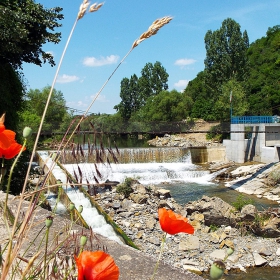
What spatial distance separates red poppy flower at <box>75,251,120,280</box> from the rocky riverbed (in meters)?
5.86

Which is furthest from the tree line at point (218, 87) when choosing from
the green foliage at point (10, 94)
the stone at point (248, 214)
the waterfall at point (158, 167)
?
the stone at point (248, 214)

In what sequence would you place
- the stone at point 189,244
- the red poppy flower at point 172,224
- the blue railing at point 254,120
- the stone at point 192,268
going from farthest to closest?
the blue railing at point 254,120 → the stone at point 189,244 → the stone at point 192,268 → the red poppy flower at point 172,224

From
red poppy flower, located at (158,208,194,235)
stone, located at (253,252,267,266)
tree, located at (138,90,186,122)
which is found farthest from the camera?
tree, located at (138,90,186,122)

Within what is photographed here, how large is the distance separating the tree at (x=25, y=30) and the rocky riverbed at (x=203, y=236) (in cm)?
513

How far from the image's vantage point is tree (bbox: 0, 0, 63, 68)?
7961 mm

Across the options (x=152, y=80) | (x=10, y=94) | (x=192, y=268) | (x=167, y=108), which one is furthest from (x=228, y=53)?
(x=192, y=268)

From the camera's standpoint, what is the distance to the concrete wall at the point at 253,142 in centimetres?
2009

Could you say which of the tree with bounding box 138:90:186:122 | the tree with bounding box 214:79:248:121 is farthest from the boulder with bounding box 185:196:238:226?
→ the tree with bounding box 138:90:186:122

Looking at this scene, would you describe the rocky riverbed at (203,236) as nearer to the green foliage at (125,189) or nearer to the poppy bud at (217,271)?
the green foliage at (125,189)

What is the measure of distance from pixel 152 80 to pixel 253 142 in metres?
30.1

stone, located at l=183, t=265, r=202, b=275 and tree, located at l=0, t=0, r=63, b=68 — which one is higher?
tree, located at l=0, t=0, r=63, b=68

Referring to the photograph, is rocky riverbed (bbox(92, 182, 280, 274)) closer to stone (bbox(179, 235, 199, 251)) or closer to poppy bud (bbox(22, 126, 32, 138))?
stone (bbox(179, 235, 199, 251))

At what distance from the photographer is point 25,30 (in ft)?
26.9

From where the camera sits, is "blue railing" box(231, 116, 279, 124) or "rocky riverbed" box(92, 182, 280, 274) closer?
"rocky riverbed" box(92, 182, 280, 274)
